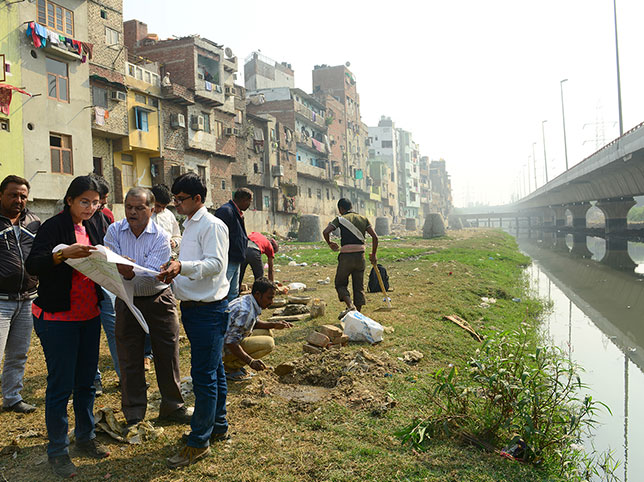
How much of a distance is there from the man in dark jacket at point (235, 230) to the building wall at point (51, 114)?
17.5 meters

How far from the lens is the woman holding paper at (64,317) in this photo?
3229 mm

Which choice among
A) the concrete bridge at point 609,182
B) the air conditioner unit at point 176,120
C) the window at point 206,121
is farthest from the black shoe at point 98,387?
the window at point 206,121

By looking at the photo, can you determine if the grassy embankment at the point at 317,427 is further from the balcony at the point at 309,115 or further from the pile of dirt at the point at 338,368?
the balcony at the point at 309,115

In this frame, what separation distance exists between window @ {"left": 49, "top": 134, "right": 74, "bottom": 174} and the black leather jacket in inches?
747

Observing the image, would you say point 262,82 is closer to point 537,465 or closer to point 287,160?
point 287,160

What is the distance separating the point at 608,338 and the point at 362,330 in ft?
23.3

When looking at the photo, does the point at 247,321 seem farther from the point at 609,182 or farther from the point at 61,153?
the point at 609,182

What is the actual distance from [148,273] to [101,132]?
932 inches

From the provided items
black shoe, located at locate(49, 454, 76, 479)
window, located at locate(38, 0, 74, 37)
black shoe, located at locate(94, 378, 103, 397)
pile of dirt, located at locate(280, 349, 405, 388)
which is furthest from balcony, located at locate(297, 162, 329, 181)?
black shoe, located at locate(49, 454, 76, 479)

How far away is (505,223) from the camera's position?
184500 mm

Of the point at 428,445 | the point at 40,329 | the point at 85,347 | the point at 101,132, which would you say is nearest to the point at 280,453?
the point at 428,445


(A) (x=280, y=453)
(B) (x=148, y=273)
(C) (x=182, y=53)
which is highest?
(C) (x=182, y=53)

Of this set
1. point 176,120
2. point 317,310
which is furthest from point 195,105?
point 317,310

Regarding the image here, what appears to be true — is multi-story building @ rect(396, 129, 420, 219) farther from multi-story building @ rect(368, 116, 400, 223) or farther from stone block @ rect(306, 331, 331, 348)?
stone block @ rect(306, 331, 331, 348)
